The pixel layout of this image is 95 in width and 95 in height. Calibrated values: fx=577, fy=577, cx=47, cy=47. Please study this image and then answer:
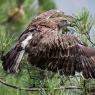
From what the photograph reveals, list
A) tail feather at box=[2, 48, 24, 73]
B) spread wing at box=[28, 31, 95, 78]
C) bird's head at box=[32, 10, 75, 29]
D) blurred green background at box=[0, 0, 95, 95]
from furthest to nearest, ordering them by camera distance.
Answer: bird's head at box=[32, 10, 75, 29]
tail feather at box=[2, 48, 24, 73]
spread wing at box=[28, 31, 95, 78]
blurred green background at box=[0, 0, 95, 95]

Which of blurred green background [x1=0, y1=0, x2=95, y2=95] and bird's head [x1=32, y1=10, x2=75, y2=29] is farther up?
bird's head [x1=32, y1=10, x2=75, y2=29]

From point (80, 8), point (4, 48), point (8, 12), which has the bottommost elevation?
point (4, 48)

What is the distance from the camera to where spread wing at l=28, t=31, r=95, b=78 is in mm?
2480

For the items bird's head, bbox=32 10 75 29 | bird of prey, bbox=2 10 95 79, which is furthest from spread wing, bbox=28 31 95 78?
bird's head, bbox=32 10 75 29

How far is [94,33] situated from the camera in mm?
2600

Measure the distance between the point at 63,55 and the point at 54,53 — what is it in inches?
1.8

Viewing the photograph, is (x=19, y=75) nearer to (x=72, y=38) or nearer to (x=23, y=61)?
(x=23, y=61)

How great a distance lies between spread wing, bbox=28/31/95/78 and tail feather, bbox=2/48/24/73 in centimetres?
8

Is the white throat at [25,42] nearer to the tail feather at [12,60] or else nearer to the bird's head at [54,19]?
the tail feather at [12,60]

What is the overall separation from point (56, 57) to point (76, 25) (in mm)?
173

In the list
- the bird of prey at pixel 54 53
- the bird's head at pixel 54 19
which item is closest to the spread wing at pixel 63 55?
the bird of prey at pixel 54 53

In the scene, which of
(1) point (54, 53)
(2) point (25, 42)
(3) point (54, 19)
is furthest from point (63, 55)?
(3) point (54, 19)

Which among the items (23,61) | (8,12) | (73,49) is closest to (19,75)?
(23,61)

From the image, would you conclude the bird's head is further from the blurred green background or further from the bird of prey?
the blurred green background
